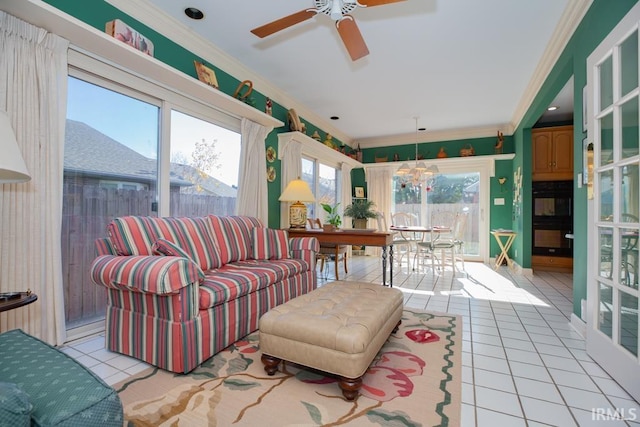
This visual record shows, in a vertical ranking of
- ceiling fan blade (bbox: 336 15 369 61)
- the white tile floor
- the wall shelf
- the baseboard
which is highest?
ceiling fan blade (bbox: 336 15 369 61)

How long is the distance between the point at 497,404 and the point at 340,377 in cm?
82

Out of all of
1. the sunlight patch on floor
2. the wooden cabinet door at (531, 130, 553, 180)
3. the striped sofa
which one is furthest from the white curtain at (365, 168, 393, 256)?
the striped sofa

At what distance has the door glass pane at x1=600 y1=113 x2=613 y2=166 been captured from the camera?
1863 mm

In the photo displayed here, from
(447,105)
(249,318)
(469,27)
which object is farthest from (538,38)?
(249,318)

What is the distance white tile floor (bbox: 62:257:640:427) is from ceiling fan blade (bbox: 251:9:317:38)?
7.86 feet

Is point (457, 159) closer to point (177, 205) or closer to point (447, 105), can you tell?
point (447, 105)

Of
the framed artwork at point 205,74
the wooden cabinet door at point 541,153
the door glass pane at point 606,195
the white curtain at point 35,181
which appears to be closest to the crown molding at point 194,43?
the framed artwork at point 205,74

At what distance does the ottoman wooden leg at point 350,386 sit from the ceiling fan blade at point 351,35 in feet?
7.03

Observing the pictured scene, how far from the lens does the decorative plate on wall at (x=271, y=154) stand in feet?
13.5

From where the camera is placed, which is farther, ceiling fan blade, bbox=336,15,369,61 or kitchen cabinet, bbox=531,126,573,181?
kitchen cabinet, bbox=531,126,573,181

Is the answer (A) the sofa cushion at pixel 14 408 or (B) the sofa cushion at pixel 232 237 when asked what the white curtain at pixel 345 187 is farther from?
(A) the sofa cushion at pixel 14 408

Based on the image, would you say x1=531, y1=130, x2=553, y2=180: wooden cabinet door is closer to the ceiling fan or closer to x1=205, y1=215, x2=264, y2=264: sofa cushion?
the ceiling fan

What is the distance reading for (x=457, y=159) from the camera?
6082 millimetres

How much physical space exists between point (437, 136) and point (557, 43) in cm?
355
